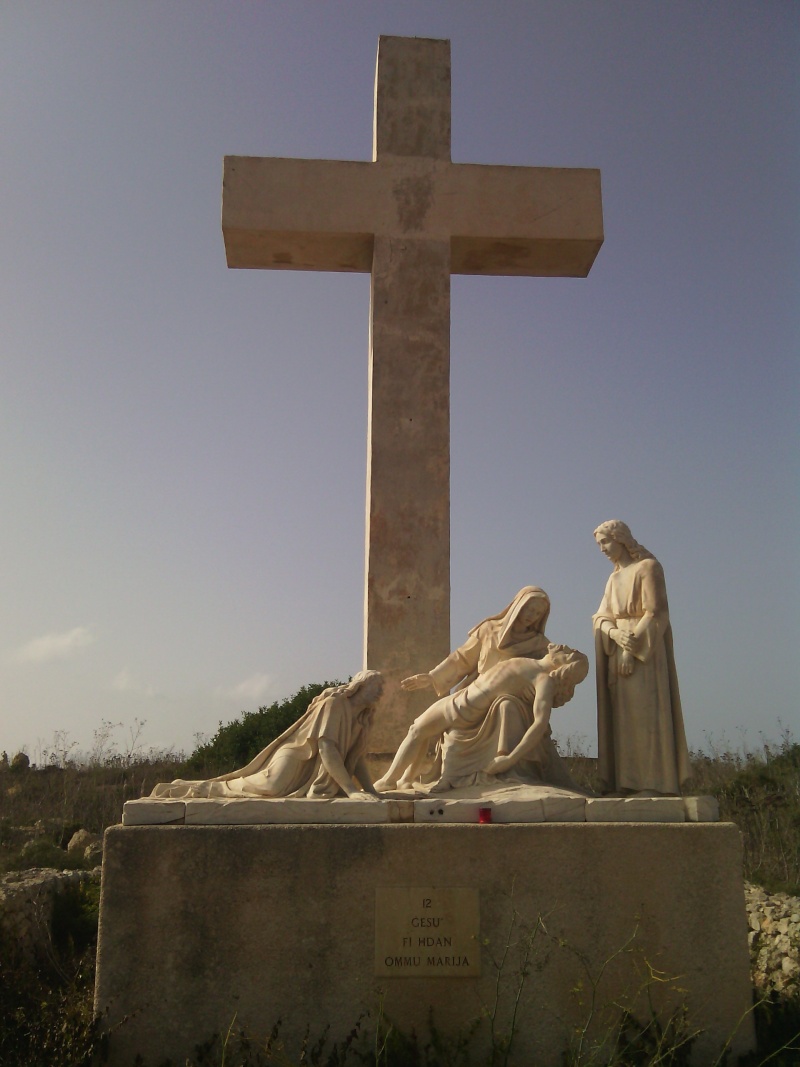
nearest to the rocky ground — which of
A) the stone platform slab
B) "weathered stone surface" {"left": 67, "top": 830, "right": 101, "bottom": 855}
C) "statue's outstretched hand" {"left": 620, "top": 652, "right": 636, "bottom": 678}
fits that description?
the stone platform slab

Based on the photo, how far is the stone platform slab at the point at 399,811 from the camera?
588cm

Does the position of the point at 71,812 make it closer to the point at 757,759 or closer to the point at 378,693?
the point at 378,693

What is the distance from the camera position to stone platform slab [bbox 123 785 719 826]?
588 cm

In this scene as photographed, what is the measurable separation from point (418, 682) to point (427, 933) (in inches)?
75.5

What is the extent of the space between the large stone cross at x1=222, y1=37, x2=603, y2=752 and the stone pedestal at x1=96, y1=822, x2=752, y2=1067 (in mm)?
2085

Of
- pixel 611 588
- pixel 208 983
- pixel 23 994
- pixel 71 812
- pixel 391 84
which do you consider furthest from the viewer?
pixel 71 812

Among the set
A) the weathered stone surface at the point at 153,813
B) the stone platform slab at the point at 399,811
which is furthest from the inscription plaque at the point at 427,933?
the weathered stone surface at the point at 153,813

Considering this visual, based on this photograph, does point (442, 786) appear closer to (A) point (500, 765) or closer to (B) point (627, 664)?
(A) point (500, 765)

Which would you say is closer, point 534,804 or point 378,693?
point 534,804

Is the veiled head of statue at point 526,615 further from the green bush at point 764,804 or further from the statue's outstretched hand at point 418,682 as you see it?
the green bush at point 764,804

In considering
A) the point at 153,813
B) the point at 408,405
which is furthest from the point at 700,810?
the point at 408,405

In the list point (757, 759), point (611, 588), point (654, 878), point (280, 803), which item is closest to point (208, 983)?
point (280, 803)

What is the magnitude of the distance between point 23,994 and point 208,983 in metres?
1.44

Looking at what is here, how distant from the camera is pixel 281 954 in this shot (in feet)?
18.5
